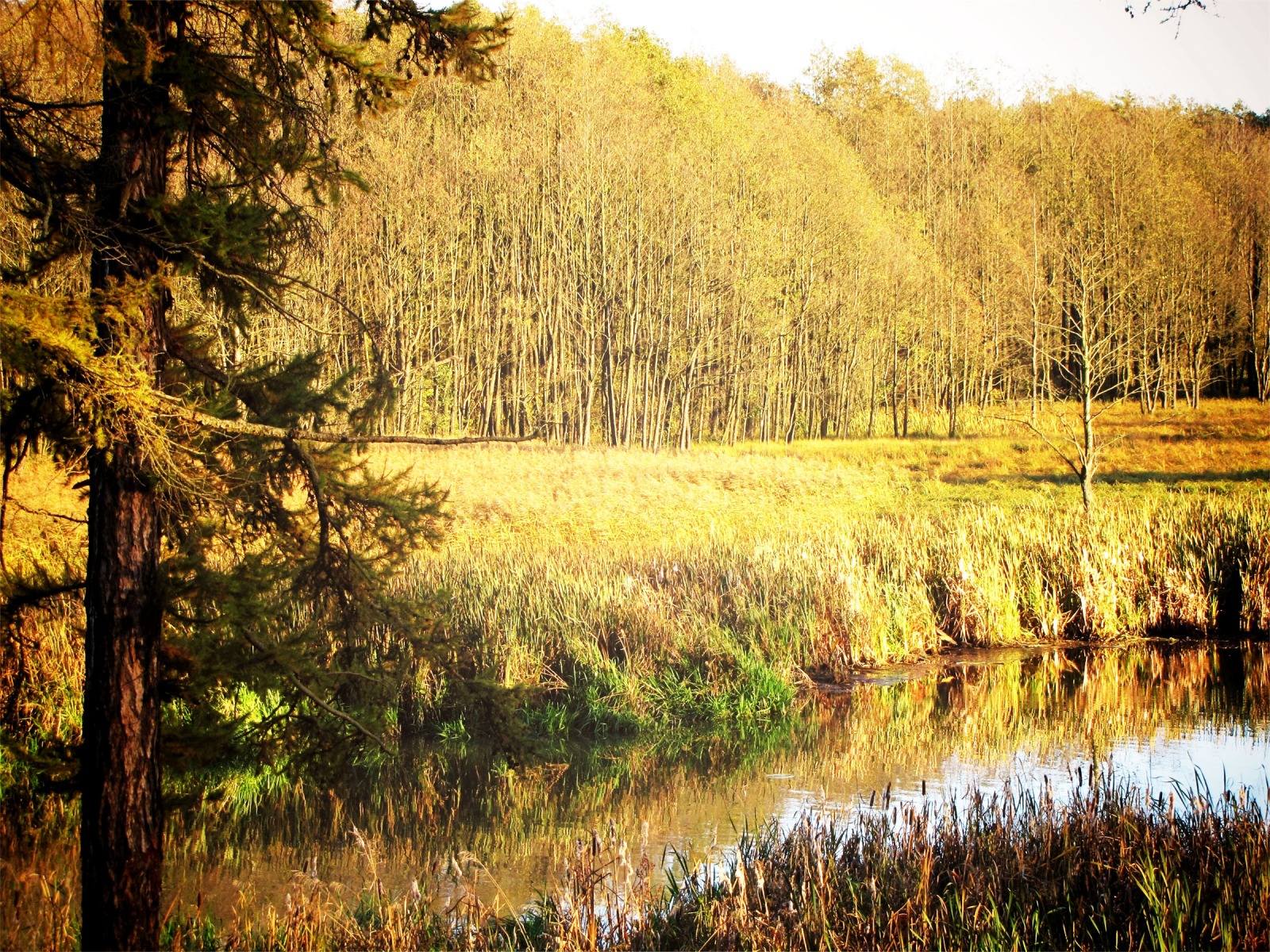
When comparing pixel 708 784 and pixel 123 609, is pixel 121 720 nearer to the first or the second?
pixel 123 609

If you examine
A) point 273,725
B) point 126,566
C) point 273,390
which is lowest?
point 273,725

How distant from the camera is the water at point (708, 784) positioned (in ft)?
21.4

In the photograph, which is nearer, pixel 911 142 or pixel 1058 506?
pixel 1058 506

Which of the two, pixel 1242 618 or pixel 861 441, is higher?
pixel 861 441

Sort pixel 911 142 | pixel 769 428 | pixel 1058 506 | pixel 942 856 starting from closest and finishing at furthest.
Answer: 1. pixel 942 856
2. pixel 1058 506
3. pixel 769 428
4. pixel 911 142

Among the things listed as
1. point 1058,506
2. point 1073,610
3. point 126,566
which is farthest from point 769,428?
point 126,566

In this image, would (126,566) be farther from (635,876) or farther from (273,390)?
(635,876)

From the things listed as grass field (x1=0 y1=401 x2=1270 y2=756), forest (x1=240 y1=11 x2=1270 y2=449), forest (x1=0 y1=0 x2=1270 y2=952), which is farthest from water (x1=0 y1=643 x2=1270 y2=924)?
forest (x1=240 y1=11 x2=1270 y2=449)

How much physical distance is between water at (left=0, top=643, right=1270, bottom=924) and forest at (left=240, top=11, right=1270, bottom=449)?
18.6 m

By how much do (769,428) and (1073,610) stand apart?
33087mm

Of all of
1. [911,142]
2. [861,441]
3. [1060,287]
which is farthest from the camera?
[911,142]

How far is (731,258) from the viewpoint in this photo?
3947 cm

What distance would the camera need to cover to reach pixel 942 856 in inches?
208

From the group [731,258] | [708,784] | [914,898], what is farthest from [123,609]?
[731,258]
